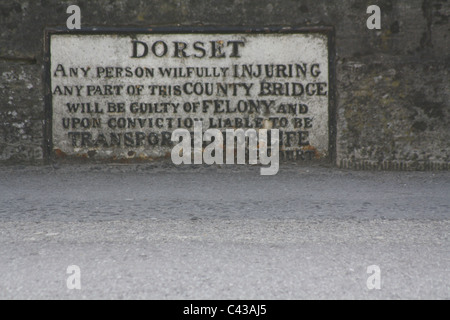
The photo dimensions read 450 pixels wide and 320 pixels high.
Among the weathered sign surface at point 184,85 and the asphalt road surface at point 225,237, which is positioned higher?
the weathered sign surface at point 184,85

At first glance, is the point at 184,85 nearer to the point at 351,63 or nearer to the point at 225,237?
the point at 351,63

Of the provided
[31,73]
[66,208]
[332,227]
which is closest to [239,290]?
[332,227]

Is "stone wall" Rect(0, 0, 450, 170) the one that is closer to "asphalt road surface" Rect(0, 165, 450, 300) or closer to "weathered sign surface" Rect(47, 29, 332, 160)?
"weathered sign surface" Rect(47, 29, 332, 160)

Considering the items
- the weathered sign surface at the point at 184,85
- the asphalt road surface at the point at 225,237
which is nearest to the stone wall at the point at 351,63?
the weathered sign surface at the point at 184,85

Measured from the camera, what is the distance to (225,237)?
3.17 metres

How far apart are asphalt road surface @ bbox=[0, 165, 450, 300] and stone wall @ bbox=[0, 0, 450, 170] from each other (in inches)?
28.0

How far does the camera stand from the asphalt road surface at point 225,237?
2363 millimetres

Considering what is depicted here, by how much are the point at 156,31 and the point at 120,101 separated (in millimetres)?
801

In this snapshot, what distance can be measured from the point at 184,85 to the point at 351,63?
5.58ft

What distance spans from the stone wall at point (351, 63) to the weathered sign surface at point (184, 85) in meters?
0.16

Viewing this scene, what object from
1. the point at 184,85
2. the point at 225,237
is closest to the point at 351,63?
the point at 184,85

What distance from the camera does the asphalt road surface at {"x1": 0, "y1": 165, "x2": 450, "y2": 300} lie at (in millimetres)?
2363

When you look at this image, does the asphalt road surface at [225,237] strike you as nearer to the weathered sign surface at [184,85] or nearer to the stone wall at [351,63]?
the stone wall at [351,63]

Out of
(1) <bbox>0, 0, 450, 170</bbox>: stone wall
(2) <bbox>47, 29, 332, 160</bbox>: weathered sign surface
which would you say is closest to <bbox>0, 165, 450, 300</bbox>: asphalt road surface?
(1) <bbox>0, 0, 450, 170</bbox>: stone wall
